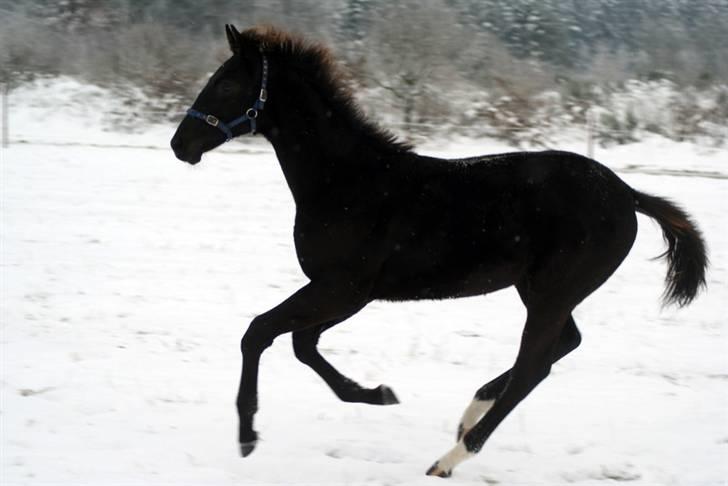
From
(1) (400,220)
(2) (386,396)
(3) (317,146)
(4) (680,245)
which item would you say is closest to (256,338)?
(2) (386,396)

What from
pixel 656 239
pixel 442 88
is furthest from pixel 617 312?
pixel 442 88

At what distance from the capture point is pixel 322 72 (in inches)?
160

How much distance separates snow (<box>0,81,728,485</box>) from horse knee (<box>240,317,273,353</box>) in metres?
0.54

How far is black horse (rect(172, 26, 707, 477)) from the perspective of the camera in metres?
3.72

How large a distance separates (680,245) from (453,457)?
1.57 metres

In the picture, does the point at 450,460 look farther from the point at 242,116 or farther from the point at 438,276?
the point at 242,116

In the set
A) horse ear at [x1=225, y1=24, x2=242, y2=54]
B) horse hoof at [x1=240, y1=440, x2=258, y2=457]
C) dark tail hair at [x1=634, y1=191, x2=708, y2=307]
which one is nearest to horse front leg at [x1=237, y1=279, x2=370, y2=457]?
horse hoof at [x1=240, y1=440, x2=258, y2=457]

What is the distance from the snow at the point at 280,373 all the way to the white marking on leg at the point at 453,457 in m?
0.08

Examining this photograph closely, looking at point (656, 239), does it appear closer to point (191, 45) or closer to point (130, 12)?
point (191, 45)

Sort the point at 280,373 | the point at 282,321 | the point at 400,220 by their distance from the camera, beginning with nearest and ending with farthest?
the point at 282,321, the point at 400,220, the point at 280,373

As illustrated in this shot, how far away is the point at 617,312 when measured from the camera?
21.2 feet

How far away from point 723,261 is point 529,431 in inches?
181

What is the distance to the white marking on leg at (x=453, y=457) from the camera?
145 inches

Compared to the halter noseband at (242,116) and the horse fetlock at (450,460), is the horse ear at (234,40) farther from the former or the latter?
the horse fetlock at (450,460)
